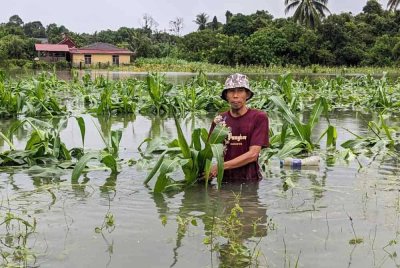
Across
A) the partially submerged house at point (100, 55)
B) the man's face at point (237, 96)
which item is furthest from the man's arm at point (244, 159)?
the partially submerged house at point (100, 55)

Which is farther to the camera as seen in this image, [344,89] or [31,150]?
[344,89]

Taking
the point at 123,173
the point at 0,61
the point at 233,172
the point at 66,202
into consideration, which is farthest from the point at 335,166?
the point at 0,61

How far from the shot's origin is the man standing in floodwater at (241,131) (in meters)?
4.28

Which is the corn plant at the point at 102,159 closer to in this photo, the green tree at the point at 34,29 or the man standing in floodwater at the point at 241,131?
the man standing in floodwater at the point at 241,131

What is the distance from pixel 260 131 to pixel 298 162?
1.14 metres

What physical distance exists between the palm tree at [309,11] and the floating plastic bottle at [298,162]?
160 feet

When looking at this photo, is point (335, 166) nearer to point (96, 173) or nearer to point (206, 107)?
point (96, 173)

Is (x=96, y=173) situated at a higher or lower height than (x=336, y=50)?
lower

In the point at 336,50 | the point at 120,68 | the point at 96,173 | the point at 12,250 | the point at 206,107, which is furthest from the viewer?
the point at 120,68

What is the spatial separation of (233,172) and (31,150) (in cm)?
209

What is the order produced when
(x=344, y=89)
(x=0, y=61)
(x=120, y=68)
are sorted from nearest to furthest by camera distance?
(x=344, y=89), (x=0, y=61), (x=120, y=68)

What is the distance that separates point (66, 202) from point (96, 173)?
1077 mm

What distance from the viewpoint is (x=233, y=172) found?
14.9 feet

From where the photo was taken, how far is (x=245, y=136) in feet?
14.4
